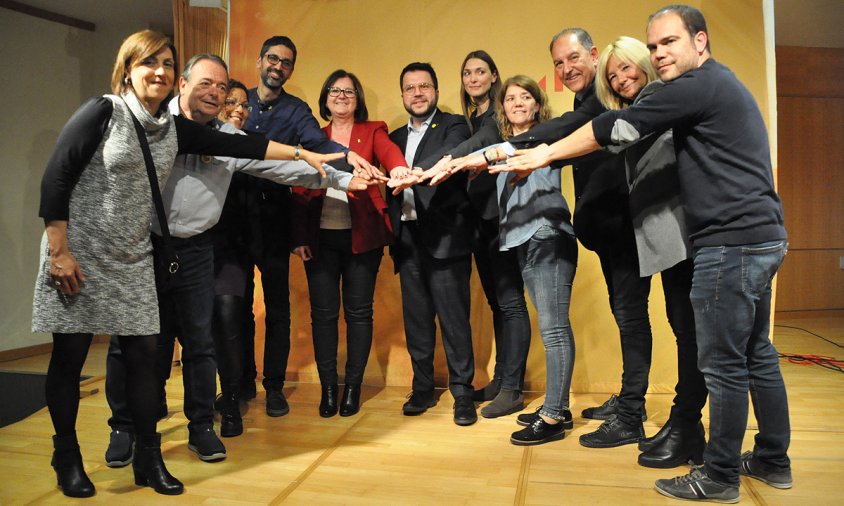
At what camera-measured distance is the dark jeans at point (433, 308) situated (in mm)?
3160

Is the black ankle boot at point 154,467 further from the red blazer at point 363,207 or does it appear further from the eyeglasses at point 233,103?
the eyeglasses at point 233,103

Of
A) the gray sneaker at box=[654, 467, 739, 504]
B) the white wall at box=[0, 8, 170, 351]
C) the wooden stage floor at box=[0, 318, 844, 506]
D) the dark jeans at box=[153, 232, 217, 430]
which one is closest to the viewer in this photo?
the gray sneaker at box=[654, 467, 739, 504]

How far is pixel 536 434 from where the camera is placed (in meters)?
2.76

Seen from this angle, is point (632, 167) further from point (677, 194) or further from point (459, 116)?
point (459, 116)

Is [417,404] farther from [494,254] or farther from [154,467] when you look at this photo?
[154,467]

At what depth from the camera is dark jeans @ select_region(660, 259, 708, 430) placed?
2.40 metres

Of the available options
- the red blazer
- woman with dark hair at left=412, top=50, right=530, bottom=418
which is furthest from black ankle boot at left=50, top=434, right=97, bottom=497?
woman with dark hair at left=412, top=50, right=530, bottom=418

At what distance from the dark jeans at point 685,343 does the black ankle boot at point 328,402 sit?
5.24 feet

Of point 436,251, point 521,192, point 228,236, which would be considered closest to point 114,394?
point 228,236

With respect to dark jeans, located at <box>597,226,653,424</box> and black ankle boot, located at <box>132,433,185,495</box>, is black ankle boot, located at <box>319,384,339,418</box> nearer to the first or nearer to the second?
black ankle boot, located at <box>132,433,185,495</box>

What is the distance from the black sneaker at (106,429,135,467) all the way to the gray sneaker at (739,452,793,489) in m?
2.27

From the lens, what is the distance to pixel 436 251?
3.09 meters

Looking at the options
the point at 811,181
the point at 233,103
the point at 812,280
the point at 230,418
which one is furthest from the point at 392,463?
the point at 811,181

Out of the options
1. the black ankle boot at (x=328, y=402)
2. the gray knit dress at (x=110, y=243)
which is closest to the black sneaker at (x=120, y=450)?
the gray knit dress at (x=110, y=243)
